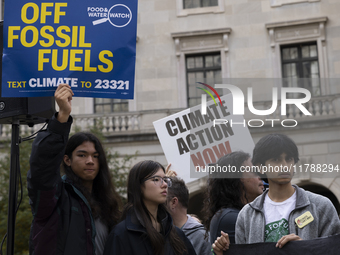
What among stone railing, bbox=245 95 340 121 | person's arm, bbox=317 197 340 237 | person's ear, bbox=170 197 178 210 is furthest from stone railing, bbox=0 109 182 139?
person's arm, bbox=317 197 340 237

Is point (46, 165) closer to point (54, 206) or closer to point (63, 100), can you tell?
point (54, 206)

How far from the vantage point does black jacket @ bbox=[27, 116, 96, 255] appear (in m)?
3.16

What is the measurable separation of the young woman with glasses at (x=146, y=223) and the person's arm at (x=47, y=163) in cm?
49

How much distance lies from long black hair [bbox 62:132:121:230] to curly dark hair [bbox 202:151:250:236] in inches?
28.6

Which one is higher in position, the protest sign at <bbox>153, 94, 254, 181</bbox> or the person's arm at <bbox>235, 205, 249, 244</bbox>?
the protest sign at <bbox>153, 94, 254, 181</bbox>

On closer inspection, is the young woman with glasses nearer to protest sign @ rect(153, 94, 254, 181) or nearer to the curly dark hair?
the curly dark hair

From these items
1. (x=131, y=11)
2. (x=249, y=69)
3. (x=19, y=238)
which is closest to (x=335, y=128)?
(x=131, y=11)

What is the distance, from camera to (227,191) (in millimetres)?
3932

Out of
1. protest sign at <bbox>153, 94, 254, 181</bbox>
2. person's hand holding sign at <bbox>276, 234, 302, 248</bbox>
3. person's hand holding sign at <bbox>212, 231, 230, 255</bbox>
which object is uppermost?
protest sign at <bbox>153, 94, 254, 181</bbox>

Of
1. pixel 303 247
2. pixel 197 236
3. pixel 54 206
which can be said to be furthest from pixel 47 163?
pixel 197 236

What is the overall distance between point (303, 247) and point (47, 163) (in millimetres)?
1596

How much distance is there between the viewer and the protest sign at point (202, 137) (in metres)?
4.04

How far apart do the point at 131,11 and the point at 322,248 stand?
218 centimetres

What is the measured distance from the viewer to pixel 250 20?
15852mm
